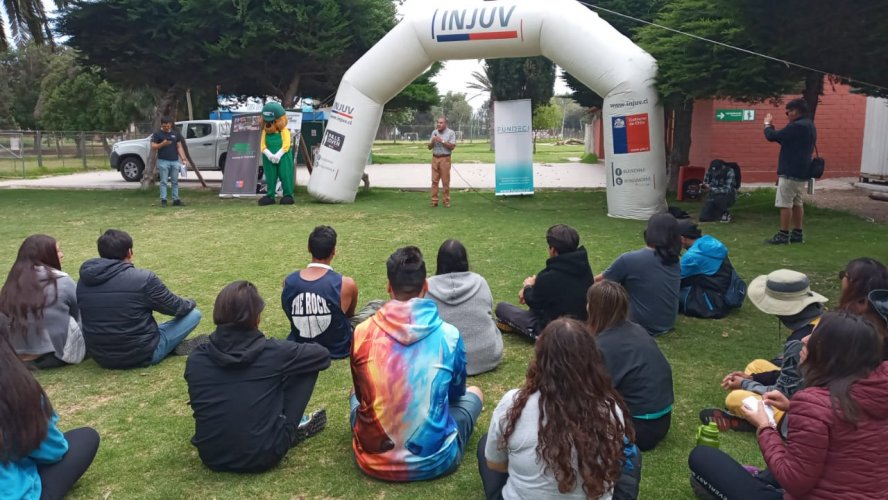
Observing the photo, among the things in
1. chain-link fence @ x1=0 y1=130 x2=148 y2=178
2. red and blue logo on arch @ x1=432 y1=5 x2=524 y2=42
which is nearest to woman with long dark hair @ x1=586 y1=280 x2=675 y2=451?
red and blue logo on arch @ x1=432 y1=5 x2=524 y2=42

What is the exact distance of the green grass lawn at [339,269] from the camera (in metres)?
3.50

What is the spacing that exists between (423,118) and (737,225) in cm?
6510

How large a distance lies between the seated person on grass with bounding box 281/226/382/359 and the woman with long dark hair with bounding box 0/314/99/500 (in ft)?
5.67

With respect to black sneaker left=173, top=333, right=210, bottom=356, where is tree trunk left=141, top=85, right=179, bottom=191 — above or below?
above

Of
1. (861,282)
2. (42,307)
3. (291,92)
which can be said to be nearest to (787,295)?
(861,282)

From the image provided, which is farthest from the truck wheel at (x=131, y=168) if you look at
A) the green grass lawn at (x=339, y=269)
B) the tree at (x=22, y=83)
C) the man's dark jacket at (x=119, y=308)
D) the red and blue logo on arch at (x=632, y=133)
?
the tree at (x=22, y=83)

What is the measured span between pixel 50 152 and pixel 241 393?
29.7 metres

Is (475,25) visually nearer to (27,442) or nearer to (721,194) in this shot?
(721,194)

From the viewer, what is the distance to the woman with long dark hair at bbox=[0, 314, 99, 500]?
2.67 metres

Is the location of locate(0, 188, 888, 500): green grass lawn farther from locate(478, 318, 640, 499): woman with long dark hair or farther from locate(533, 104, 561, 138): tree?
locate(533, 104, 561, 138): tree

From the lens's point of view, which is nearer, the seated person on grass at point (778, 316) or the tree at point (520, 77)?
the seated person on grass at point (778, 316)

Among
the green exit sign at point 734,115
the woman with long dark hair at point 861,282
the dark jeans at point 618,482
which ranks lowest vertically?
the dark jeans at point 618,482

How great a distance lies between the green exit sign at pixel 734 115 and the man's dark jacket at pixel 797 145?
9.31m

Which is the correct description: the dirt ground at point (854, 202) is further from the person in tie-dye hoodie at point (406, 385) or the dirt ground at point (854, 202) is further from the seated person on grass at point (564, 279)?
the person in tie-dye hoodie at point (406, 385)
